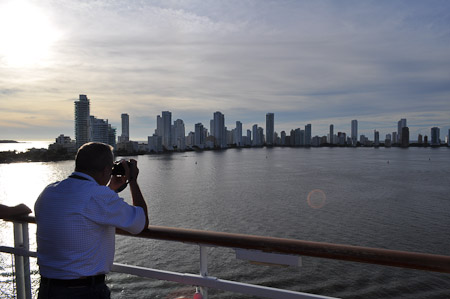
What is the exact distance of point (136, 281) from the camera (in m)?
14.0

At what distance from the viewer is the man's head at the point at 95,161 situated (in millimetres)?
1575

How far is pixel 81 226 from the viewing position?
1462mm

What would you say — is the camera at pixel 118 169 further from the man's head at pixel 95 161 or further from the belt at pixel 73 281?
the belt at pixel 73 281

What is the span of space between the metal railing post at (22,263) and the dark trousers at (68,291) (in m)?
0.79

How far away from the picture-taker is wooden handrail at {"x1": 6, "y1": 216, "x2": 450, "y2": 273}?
1346 millimetres

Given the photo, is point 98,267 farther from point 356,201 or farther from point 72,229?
point 356,201

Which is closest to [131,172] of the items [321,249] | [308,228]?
[321,249]

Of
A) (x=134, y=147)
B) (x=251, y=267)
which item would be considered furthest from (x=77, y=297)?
(x=134, y=147)

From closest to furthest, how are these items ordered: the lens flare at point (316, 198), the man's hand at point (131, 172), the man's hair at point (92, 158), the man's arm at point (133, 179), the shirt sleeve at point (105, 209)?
1. the shirt sleeve at point (105, 209)
2. the man's hair at point (92, 158)
3. the man's arm at point (133, 179)
4. the man's hand at point (131, 172)
5. the lens flare at point (316, 198)

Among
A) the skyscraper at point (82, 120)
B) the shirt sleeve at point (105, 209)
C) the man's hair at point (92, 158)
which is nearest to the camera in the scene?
the shirt sleeve at point (105, 209)

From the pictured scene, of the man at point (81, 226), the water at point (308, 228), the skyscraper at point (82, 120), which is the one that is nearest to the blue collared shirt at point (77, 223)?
the man at point (81, 226)

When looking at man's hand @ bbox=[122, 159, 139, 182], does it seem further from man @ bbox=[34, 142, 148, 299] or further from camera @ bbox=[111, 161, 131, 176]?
man @ bbox=[34, 142, 148, 299]

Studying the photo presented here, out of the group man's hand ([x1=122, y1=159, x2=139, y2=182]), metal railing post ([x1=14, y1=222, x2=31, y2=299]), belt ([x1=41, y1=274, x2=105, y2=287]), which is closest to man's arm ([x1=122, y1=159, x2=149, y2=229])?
man's hand ([x1=122, y1=159, x2=139, y2=182])

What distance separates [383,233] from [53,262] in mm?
23412
